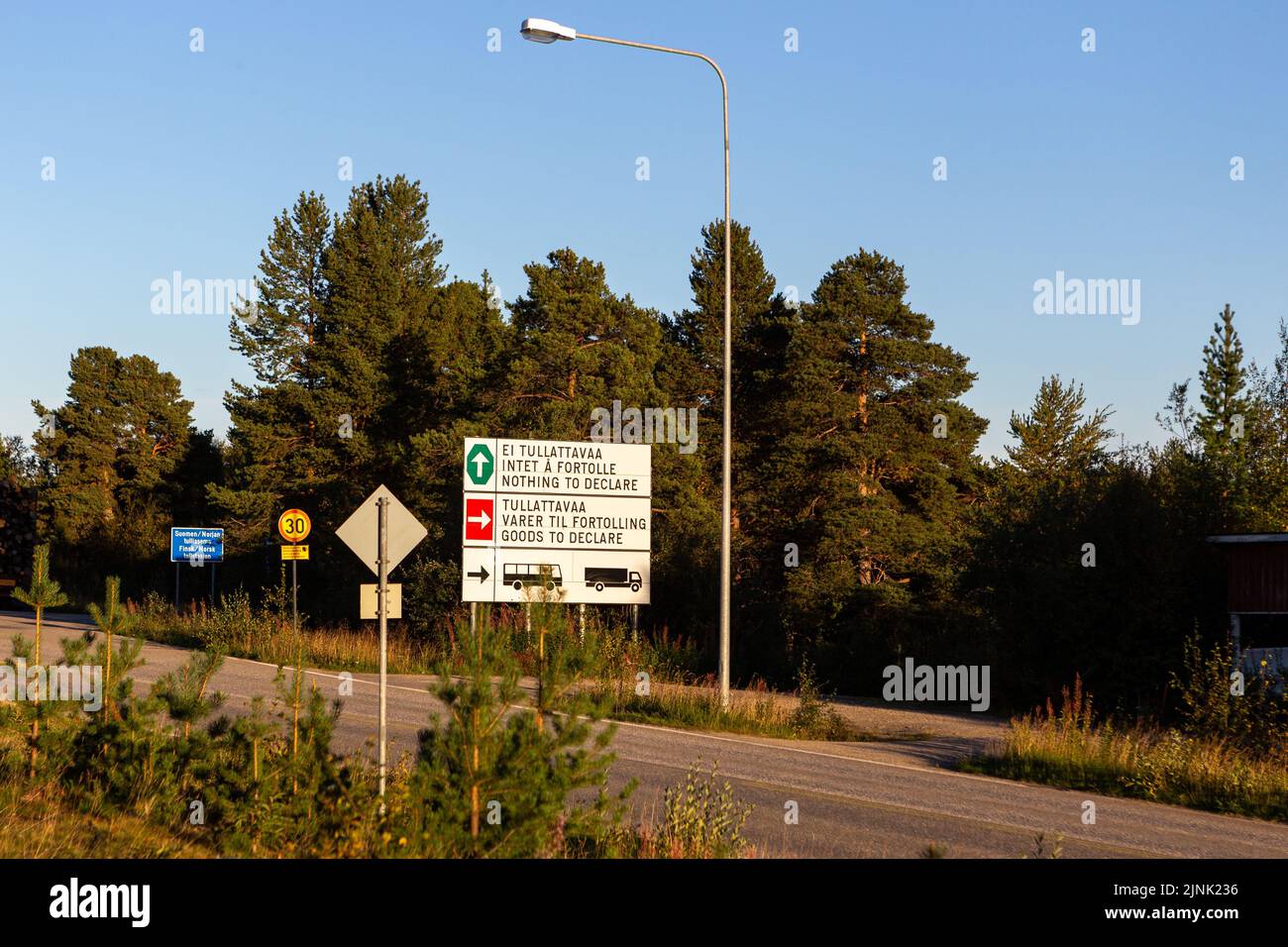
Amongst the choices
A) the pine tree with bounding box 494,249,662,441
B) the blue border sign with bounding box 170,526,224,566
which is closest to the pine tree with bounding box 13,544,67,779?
the pine tree with bounding box 494,249,662,441

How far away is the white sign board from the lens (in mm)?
25828

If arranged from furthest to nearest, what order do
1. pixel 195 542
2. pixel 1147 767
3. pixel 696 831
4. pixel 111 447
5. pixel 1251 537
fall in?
pixel 111 447 < pixel 195 542 < pixel 1251 537 < pixel 1147 767 < pixel 696 831

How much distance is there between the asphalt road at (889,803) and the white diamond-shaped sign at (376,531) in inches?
66.1

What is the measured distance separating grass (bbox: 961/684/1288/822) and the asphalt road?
0.46 metres

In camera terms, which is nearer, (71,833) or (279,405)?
(71,833)

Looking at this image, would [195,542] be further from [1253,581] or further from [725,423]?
[1253,581]

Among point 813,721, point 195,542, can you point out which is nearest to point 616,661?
point 813,721

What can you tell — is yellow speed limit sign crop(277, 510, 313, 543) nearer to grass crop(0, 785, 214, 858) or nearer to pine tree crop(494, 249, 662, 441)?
pine tree crop(494, 249, 662, 441)

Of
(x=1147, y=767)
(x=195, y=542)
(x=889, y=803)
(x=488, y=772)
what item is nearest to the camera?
→ (x=488, y=772)

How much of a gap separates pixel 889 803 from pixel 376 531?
19.0 feet

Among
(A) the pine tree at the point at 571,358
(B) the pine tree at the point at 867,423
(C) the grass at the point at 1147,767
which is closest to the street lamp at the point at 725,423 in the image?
(C) the grass at the point at 1147,767

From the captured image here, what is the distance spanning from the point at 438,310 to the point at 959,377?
26.9m

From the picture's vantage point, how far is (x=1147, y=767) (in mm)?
13531
